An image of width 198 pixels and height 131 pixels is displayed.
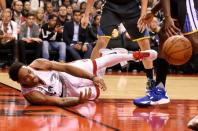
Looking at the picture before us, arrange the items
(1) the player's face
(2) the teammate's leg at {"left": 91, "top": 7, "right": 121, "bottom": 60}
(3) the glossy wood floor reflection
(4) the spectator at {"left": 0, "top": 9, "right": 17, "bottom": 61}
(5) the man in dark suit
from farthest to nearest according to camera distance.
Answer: (5) the man in dark suit < (4) the spectator at {"left": 0, "top": 9, "right": 17, "bottom": 61} < (2) the teammate's leg at {"left": 91, "top": 7, "right": 121, "bottom": 60} < (1) the player's face < (3) the glossy wood floor reflection

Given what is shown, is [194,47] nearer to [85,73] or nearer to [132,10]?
[85,73]

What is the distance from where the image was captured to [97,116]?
4.82 metres

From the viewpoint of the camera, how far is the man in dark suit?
504 inches

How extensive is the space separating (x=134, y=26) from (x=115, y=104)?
1344 millimetres

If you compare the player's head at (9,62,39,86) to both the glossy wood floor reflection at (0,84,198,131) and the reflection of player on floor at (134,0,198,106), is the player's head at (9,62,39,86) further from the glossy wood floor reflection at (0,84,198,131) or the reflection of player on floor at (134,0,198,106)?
the reflection of player on floor at (134,0,198,106)

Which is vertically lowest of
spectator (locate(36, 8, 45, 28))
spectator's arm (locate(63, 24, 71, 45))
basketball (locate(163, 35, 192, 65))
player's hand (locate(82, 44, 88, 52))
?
basketball (locate(163, 35, 192, 65))

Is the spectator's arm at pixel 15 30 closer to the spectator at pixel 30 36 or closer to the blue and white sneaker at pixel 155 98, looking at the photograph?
the spectator at pixel 30 36

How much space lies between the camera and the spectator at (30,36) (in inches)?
489

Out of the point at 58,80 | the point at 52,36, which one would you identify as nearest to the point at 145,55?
the point at 58,80

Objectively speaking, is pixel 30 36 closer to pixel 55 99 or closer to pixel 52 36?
pixel 52 36

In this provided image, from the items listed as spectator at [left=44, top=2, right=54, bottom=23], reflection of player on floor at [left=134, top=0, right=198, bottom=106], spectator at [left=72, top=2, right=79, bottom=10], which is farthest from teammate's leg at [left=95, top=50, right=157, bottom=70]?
spectator at [left=72, top=2, right=79, bottom=10]

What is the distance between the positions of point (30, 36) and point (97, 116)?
8006mm

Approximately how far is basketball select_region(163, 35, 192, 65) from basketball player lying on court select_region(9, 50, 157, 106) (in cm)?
80

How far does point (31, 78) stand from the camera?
541 cm
